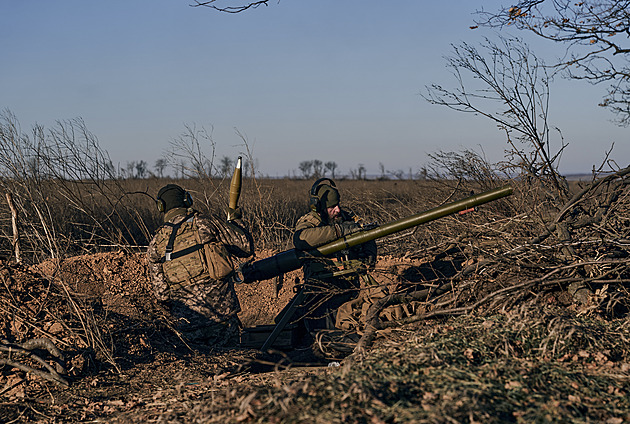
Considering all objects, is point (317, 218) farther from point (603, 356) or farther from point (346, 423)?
point (346, 423)

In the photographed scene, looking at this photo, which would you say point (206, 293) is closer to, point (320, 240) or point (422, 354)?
point (320, 240)

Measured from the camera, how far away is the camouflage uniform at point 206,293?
22.4ft

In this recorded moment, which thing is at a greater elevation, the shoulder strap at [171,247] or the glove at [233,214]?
the glove at [233,214]

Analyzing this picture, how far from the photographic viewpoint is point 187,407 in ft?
12.7

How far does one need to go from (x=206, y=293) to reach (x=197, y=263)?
14.3 inches

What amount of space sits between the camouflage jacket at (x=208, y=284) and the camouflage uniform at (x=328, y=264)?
0.66 metres

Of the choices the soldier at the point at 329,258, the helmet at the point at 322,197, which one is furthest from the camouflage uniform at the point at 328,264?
the helmet at the point at 322,197

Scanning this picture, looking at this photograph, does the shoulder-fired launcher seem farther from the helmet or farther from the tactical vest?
the helmet

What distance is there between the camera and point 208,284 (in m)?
6.89

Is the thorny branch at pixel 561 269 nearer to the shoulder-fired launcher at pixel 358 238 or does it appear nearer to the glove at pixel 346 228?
the shoulder-fired launcher at pixel 358 238

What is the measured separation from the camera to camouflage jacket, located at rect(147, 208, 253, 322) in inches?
270

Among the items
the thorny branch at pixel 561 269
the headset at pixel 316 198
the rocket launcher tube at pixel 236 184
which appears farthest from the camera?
the headset at pixel 316 198

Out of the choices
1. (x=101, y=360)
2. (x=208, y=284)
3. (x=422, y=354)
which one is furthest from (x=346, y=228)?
(x=422, y=354)

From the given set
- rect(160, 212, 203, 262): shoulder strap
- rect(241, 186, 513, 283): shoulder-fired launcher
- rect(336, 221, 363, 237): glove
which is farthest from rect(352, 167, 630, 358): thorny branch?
rect(160, 212, 203, 262): shoulder strap
